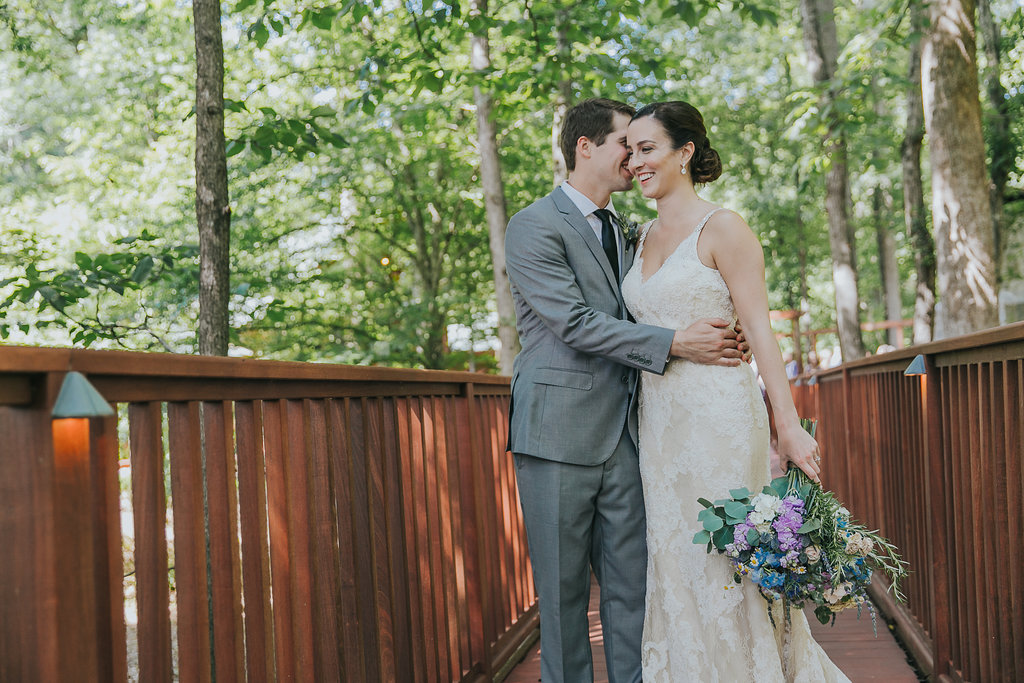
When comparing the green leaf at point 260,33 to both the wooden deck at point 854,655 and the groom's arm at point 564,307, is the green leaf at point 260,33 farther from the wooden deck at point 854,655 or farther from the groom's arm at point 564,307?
the wooden deck at point 854,655

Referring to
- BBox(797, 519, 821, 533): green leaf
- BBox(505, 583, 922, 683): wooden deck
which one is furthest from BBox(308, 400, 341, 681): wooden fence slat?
BBox(505, 583, 922, 683): wooden deck

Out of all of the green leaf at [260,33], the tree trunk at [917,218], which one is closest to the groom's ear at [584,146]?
the green leaf at [260,33]

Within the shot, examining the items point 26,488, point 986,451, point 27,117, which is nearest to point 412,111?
point 986,451

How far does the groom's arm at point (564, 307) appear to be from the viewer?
2.76 meters

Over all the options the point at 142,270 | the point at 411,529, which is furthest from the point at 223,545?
the point at 142,270

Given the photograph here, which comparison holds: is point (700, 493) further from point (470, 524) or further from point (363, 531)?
point (470, 524)

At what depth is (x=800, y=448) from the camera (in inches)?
107

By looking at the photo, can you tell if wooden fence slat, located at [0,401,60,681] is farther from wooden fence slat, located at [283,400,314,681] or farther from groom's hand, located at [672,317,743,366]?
groom's hand, located at [672,317,743,366]

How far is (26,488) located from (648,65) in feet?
21.2

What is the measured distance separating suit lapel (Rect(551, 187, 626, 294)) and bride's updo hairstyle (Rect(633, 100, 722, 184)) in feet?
Answer: 1.15

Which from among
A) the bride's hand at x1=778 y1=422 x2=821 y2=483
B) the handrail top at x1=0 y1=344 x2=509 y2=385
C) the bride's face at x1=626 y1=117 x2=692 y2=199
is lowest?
the bride's hand at x1=778 y1=422 x2=821 y2=483

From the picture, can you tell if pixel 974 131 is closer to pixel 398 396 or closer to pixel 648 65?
pixel 648 65

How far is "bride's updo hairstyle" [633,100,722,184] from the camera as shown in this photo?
9.51 ft

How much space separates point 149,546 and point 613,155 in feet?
6.66
